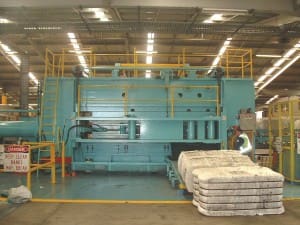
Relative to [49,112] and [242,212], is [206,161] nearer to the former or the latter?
[242,212]

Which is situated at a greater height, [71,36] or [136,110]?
[71,36]

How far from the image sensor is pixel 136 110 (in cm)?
1091

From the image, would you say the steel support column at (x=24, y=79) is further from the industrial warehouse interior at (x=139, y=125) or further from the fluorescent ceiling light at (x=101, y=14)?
the fluorescent ceiling light at (x=101, y=14)

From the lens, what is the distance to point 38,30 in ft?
37.2

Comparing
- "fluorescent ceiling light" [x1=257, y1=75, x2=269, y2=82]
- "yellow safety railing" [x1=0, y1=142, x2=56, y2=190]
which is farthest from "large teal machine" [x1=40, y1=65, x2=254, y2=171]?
"fluorescent ceiling light" [x1=257, y1=75, x2=269, y2=82]

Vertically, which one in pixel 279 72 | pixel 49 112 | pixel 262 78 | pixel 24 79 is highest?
pixel 279 72

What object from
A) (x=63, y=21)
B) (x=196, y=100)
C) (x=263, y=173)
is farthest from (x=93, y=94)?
(x=263, y=173)

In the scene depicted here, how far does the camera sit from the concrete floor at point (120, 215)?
553 cm

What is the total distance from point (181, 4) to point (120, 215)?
6.19 metres

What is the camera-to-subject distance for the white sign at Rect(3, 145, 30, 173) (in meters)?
7.37

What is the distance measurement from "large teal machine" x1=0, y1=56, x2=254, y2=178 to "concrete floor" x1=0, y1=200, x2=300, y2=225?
4082mm

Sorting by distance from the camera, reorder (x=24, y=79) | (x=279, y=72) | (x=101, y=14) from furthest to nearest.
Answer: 1. (x=279, y=72)
2. (x=24, y=79)
3. (x=101, y=14)

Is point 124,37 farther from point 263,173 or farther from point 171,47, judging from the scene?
point 263,173

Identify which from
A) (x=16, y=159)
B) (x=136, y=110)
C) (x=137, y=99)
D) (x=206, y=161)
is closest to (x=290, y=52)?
(x=137, y=99)
